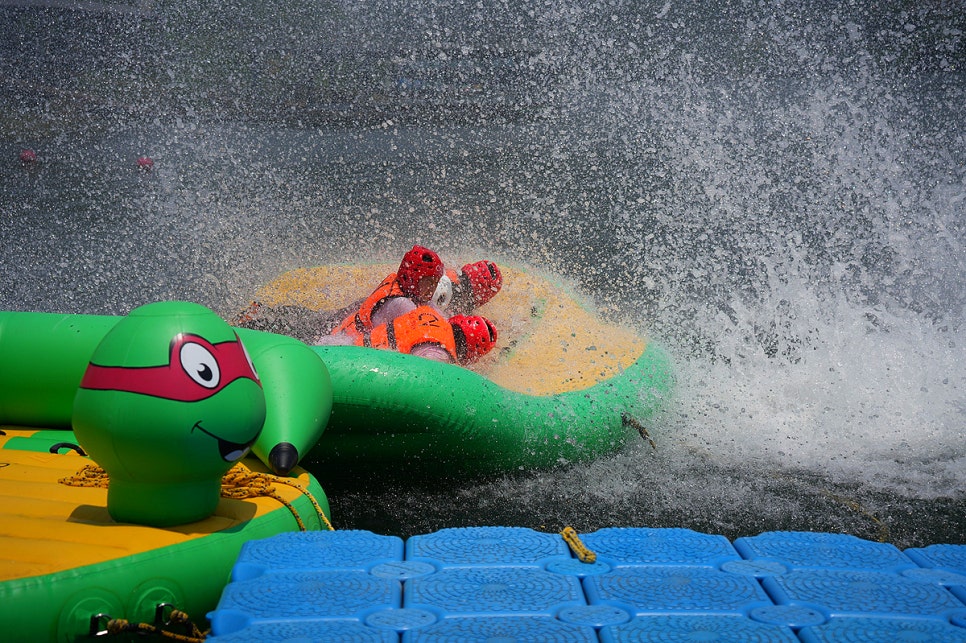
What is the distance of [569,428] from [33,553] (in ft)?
7.35

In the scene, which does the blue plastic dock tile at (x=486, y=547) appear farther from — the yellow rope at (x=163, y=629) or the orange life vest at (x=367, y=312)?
the orange life vest at (x=367, y=312)

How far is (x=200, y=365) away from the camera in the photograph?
2127 millimetres

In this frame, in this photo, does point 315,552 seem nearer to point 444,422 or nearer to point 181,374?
point 181,374

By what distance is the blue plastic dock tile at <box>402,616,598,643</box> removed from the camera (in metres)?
1.56

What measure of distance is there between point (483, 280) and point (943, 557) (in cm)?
344

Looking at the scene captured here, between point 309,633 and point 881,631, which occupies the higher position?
point 309,633

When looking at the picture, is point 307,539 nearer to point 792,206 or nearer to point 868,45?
point 792,206

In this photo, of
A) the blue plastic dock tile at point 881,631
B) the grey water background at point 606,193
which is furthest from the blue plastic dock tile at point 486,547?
the grey water background at point 606,193

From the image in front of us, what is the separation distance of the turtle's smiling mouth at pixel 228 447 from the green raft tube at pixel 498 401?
99 centimetres

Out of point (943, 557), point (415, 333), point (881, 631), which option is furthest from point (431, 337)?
point (881, 631)

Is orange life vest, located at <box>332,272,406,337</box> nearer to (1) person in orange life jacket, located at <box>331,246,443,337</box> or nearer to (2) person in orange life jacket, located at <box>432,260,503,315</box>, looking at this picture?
(1) person in orange life jacket, located at <box>331,246,443,337</box>

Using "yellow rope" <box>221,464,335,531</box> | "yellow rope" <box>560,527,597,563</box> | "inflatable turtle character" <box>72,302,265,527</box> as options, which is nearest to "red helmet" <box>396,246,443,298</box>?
"yellow rope" <box>221,464,335,531</box>

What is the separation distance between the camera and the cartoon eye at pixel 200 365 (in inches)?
83.1

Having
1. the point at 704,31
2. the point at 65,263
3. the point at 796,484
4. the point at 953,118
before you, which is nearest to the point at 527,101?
the point at 704,31
